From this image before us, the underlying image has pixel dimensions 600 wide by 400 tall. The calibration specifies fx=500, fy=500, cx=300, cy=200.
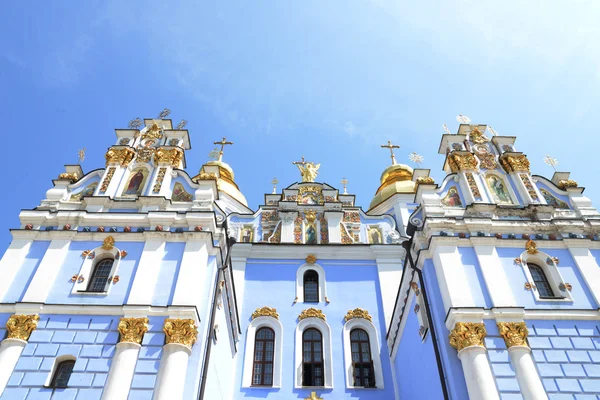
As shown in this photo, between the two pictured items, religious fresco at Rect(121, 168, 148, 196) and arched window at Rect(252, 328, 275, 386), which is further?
arched window at Rect(252, 328, 275, 386)

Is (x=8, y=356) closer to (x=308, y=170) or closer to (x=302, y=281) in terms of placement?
(x=302, y=281)

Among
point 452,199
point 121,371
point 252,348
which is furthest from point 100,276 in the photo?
point 452,199

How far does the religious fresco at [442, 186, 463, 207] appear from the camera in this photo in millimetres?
16750

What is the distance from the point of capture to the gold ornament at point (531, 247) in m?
14.7

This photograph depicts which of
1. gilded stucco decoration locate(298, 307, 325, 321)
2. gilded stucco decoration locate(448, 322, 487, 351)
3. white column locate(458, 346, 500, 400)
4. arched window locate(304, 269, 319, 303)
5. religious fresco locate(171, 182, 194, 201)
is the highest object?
religious fresco locate(171, 182, 194, 201)

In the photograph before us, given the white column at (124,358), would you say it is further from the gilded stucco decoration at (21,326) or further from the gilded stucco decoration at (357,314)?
the gilded stucco decoration at (357,314)

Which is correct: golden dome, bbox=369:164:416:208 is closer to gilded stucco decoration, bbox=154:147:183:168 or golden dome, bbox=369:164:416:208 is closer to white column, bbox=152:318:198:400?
gilded stucco decoration, bbox=154:147:183:168

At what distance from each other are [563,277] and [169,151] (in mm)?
13419

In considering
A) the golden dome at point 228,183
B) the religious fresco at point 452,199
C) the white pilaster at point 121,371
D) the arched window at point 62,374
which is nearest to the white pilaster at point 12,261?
the arched window at point 62,374

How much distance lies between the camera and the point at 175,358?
12.1 meters

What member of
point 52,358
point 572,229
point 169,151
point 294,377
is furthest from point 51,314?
point 572,229

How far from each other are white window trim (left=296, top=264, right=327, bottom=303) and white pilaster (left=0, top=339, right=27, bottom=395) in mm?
10002

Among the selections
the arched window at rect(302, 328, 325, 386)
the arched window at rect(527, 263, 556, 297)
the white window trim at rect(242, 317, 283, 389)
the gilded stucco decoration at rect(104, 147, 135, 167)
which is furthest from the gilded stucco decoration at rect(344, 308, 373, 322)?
the gilded stucco decoration at rect(104, 147, 135, 167)

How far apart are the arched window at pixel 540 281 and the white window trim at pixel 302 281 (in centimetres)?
798
